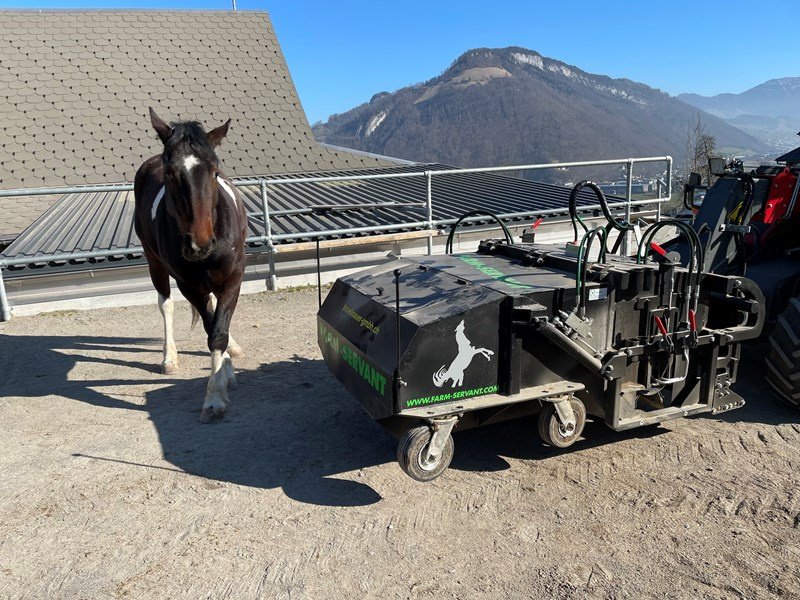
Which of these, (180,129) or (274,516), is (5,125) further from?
(274,516)

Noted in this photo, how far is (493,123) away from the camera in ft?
445

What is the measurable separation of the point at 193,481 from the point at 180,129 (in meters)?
2.41

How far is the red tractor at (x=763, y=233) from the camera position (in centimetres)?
487

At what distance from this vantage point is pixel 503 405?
3.79m

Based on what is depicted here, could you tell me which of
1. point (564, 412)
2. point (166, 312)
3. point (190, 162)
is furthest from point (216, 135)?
point (564, 412)

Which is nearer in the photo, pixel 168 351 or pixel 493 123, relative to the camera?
pixel 168 351

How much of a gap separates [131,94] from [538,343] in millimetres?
14273

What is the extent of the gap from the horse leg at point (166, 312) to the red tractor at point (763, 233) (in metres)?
4.96

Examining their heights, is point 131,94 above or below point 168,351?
above

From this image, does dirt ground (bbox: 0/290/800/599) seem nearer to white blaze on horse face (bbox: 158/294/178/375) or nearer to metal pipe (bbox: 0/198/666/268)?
white blaze on horse face (bbox: 158/294/178/375)

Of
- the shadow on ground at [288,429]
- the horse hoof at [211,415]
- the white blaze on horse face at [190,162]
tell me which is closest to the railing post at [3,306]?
the shadow on ground at [288,429]

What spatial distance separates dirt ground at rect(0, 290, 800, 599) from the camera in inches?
122

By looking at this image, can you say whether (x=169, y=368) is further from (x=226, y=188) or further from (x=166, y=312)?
(x=226, y=188)

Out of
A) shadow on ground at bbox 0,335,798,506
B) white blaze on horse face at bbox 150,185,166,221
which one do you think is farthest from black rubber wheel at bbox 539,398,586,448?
white blaze on horse face at bbox 150,185,166,221
